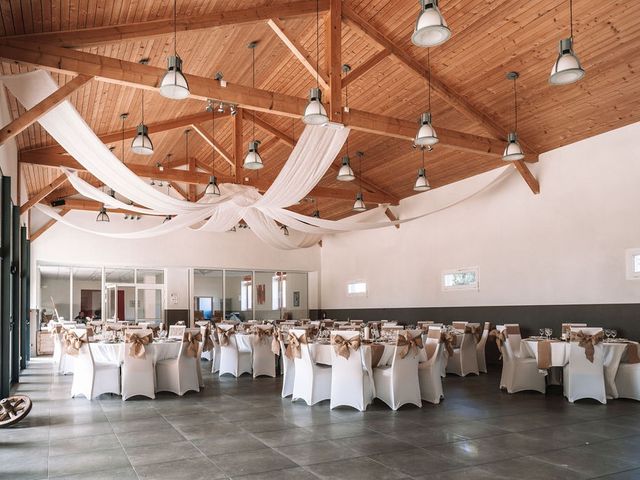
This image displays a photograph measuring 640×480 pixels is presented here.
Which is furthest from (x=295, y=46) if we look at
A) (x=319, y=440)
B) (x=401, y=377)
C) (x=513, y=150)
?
(x=319, y=440)

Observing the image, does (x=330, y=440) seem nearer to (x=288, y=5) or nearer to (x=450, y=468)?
(x=450, y=468)

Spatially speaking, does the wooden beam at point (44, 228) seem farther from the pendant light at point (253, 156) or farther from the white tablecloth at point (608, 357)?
the white tablecloth at point (608, 357)

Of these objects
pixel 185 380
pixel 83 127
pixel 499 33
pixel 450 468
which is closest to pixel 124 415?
pixel 185 380

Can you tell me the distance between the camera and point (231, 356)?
9398mm

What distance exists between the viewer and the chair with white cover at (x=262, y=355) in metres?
9.25

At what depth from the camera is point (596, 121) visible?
337 inches

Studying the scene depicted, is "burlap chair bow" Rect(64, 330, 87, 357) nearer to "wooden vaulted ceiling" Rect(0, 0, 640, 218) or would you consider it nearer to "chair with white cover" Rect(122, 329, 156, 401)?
"chair with white cover" Rect(122, 329, 156, 401)

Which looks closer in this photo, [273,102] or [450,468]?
[450,468]

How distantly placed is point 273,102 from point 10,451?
491 centimetres

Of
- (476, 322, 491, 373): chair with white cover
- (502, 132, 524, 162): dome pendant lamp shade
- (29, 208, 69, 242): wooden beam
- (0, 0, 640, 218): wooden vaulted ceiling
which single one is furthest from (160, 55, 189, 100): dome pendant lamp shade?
(29, 208, 69, 242): wooden beam

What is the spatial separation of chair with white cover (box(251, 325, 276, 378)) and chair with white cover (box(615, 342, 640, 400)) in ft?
17.0

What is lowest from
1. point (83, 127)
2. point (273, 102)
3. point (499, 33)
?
point (83, 127)

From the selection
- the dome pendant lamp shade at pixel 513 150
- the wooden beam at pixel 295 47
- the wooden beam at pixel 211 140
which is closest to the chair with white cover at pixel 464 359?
the dome pendant lamp shade at pixel 513 150

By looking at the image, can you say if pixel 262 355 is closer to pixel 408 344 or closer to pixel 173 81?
pixel 408 344
